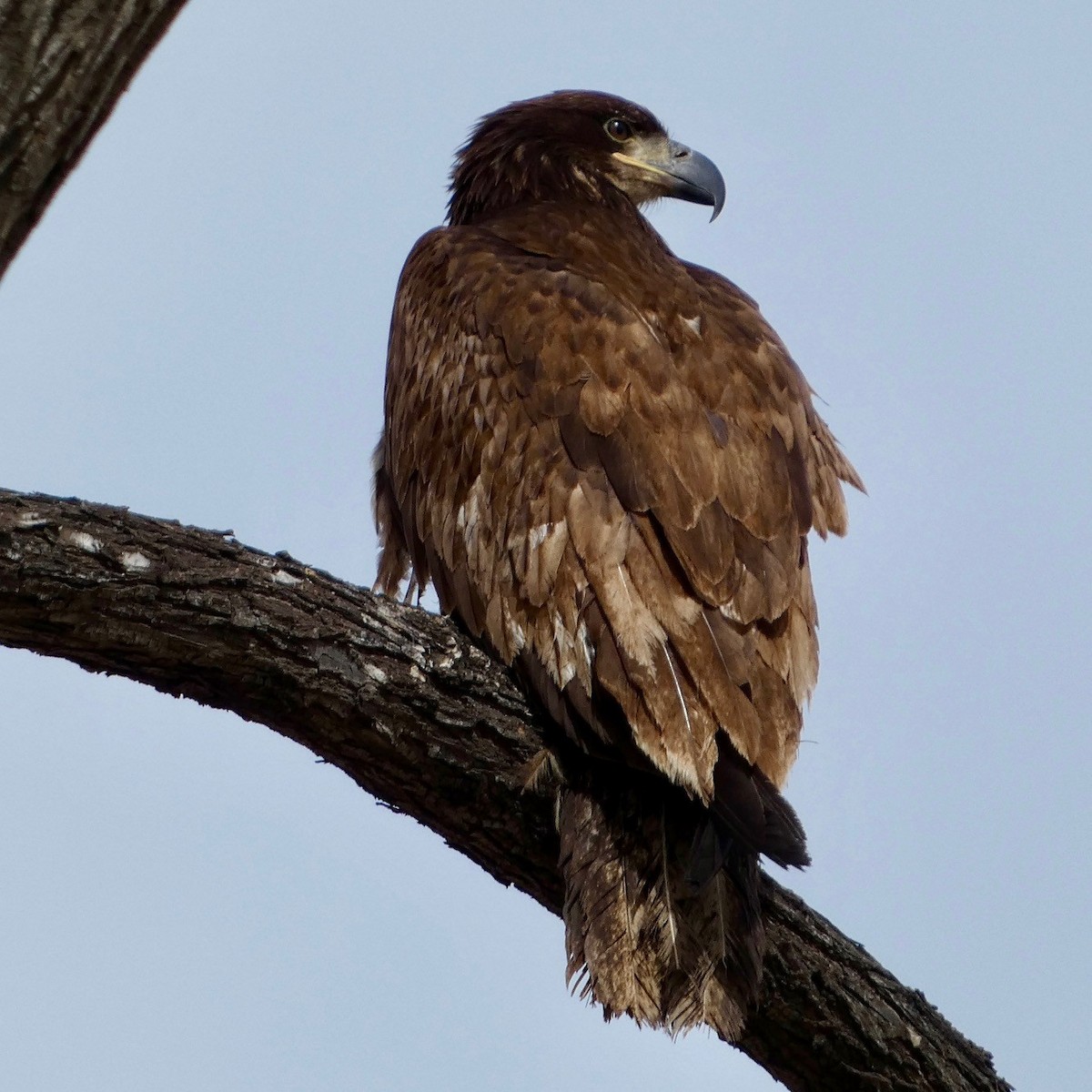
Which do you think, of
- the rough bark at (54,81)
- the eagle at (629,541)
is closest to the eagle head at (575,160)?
the eagle at (629,541)

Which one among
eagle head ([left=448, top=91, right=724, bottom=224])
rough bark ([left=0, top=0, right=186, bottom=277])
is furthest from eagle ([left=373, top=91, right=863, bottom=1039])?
rough bark ([left=0, top=0, right=186, bottom=277])

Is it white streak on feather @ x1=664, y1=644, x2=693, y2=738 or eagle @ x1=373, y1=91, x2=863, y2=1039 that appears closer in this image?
eagle @ x1=373, y1=91, x2=863, y2=1039

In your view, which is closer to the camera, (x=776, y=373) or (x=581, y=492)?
(x=581, y=492)

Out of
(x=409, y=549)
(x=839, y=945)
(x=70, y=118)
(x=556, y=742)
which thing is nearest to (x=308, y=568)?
(x=556, y=742)

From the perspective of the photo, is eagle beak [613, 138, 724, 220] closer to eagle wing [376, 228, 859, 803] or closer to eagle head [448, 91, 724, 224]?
eagle head [448, 91, 724, 224]

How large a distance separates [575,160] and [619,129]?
31cm

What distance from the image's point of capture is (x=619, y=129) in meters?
6.84

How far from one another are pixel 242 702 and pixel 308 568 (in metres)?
0.40

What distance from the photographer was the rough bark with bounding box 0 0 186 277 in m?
1.68

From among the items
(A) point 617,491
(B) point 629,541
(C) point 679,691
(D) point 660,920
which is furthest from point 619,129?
(D) point 660,920

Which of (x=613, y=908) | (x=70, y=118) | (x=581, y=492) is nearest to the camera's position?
(x=70, y=118)

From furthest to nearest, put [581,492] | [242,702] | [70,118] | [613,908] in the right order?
[581,492] < [242,702] < [613,908] < [70,118]

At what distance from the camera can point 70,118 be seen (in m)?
1.73

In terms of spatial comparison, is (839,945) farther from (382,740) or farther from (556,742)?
(382,740)
